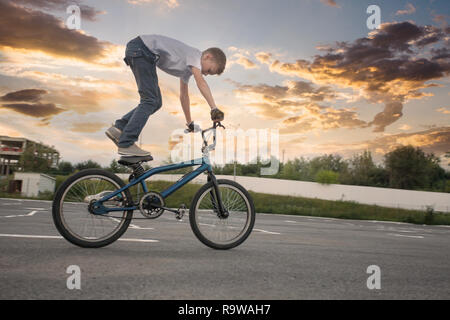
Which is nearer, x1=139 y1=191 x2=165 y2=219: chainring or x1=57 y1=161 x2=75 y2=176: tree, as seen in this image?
x1=139 y1=191 x2=165 y2=219: chainring

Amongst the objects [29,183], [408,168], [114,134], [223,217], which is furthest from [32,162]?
[223,217]

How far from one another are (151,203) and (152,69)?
4.79ft

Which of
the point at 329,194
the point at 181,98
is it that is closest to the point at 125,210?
the point at 181,98

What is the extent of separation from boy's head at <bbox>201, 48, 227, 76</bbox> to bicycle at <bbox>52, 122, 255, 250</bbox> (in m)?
0.64

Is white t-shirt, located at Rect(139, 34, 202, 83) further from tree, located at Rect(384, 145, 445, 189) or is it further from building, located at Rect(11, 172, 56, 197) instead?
tree, located at Rect(384, 145, 445, 189)

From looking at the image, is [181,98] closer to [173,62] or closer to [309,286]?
[173,62]

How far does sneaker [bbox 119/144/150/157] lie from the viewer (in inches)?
149

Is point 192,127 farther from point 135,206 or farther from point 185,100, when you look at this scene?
point 135,206

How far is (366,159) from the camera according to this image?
7081cm

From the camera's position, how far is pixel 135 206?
3672 mm

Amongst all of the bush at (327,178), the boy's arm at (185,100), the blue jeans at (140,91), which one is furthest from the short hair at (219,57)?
the bush at (327,178)

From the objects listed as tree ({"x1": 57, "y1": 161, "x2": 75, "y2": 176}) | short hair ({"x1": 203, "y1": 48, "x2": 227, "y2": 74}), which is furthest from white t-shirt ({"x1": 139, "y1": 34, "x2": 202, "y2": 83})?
tree ({"x1": 57, "y1": 161, "x2": 75, "y2": 176})

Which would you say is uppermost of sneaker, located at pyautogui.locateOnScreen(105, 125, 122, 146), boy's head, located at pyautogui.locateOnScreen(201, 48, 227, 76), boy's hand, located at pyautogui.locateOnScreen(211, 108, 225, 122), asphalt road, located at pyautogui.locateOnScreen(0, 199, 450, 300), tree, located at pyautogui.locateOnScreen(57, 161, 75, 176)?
tree, located at pyautogui.locateOnScreen(57, 161, 75, 176)
